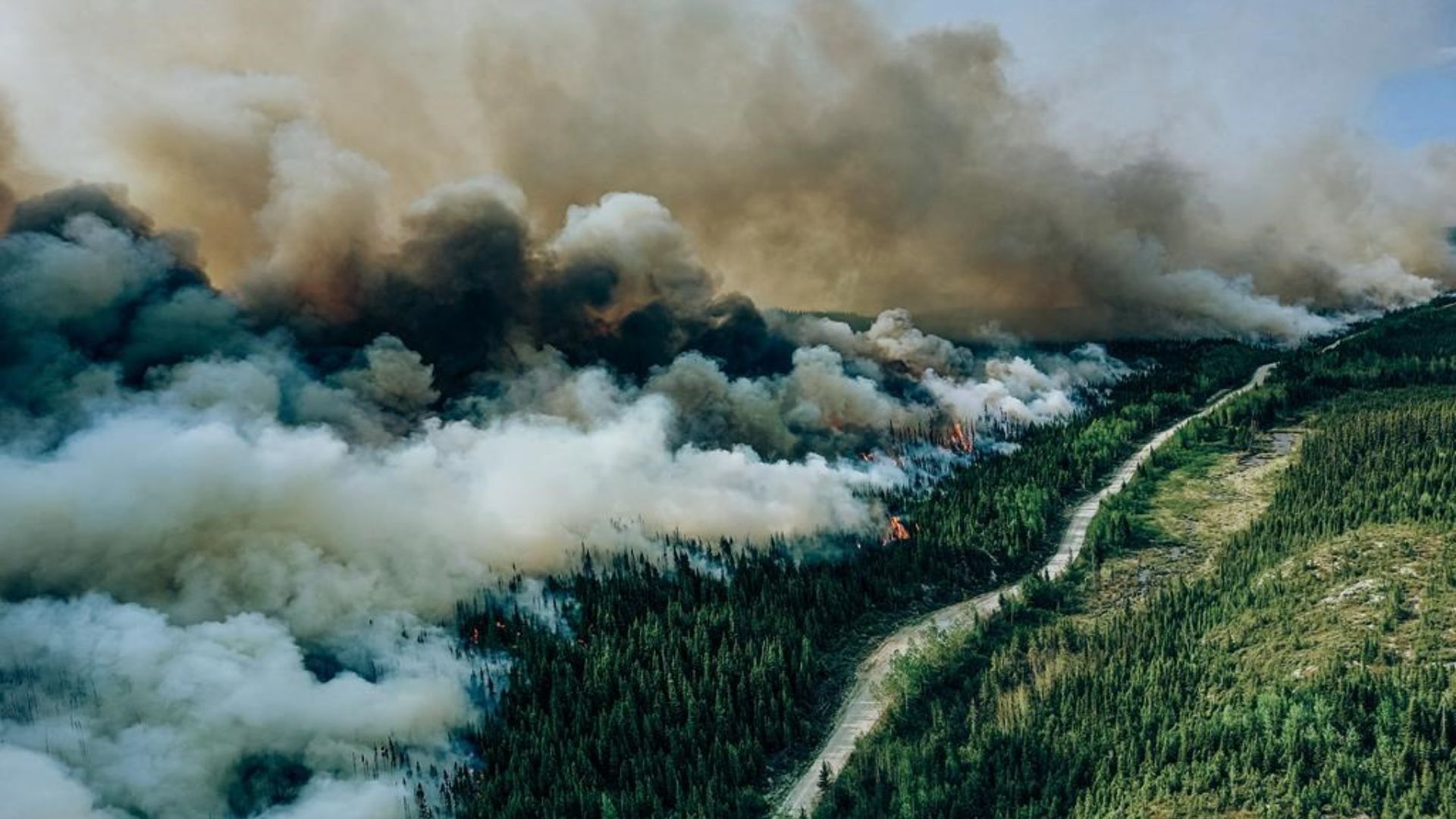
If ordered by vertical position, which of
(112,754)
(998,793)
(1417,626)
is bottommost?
(998,793)

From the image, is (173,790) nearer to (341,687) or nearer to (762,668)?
(341,687)

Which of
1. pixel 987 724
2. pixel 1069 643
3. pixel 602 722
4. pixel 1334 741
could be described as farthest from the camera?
pixel 1069 643

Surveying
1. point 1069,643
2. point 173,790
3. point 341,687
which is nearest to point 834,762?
point 1069,643

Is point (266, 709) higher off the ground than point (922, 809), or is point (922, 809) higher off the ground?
point (266, 709)

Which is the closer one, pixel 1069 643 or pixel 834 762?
pixel 834 762

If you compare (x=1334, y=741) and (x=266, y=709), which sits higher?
(x=266, y=709)

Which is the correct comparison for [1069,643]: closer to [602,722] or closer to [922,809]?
[922,809]

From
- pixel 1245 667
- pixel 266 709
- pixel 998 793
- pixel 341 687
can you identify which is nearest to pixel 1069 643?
pixel 1245 667

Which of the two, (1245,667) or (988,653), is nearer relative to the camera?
(1245,667)

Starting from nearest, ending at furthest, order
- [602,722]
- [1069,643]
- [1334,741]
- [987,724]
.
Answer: [1334,741]
[987,724]
[602,722]
[1069,643]
